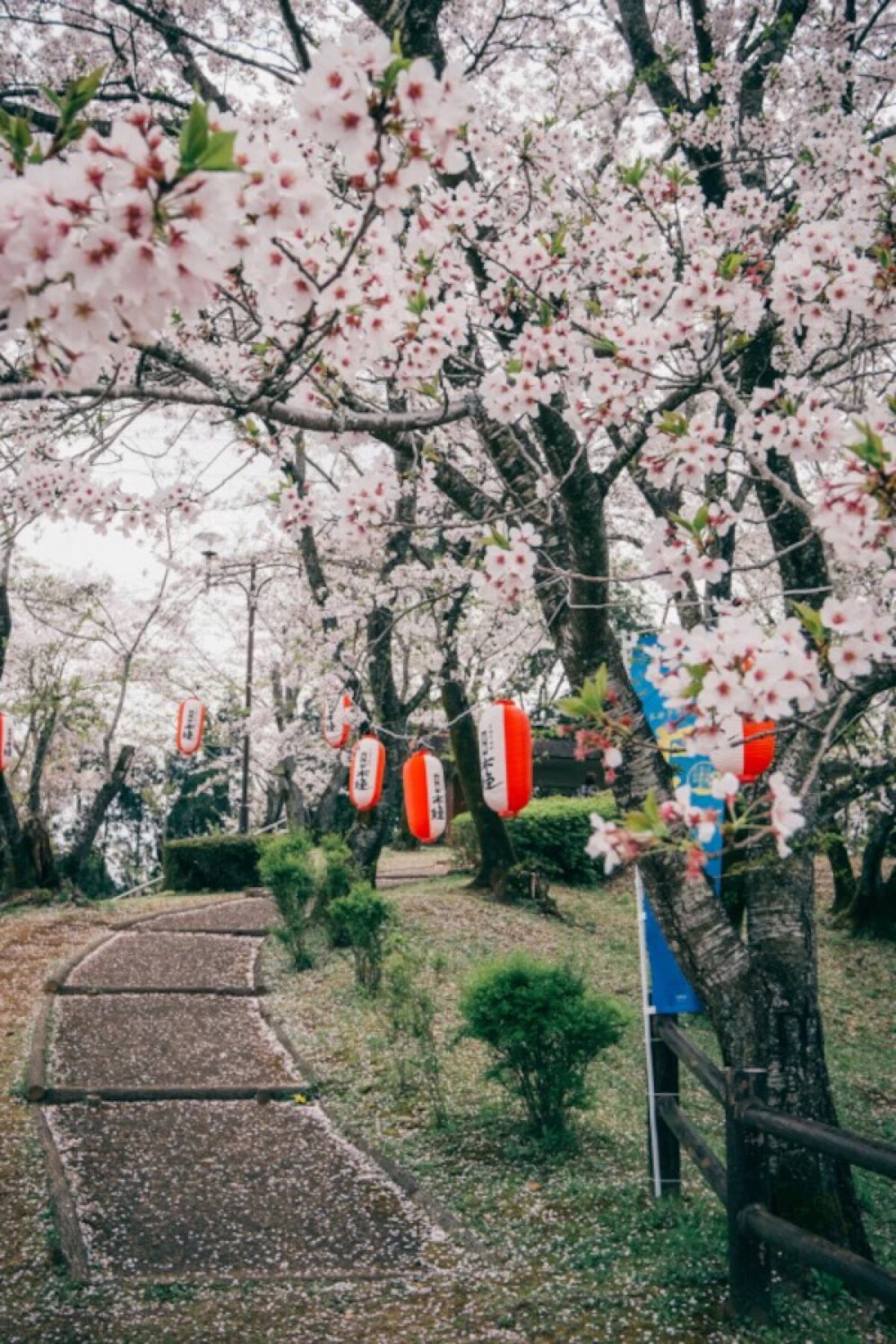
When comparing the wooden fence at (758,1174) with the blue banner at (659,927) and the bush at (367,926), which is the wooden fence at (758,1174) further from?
the bush at (367,926)

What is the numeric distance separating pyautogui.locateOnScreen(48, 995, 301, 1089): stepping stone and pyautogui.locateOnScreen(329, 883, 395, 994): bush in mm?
960

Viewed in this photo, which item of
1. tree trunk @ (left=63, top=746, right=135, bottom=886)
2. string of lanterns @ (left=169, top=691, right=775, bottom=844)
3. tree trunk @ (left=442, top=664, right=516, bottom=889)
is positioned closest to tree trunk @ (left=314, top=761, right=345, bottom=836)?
tree trunk @ (left=442, top=664, right=516, bottom=889)

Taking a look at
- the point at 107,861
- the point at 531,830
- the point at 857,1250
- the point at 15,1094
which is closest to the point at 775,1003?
the point at 857,1250

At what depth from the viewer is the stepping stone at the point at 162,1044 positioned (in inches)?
248

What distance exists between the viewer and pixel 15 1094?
5.77 meters

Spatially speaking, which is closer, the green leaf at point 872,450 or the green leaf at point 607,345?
the green leaf at point 872,450

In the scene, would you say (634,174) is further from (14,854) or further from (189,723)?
(14,854)

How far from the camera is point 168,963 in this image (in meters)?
9.66

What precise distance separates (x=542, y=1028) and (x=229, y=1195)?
1.69 m

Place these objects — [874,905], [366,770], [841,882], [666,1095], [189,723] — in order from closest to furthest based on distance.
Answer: [666,1095], [366,770], [874,905], [841,882], [189,723]

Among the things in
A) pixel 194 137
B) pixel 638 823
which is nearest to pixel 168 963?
pixel 638 823

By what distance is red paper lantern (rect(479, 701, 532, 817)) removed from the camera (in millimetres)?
5551

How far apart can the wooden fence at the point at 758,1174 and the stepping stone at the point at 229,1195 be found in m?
1.32

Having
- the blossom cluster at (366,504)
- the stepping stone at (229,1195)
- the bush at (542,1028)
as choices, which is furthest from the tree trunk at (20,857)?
the blossom cluster at (366,504)
